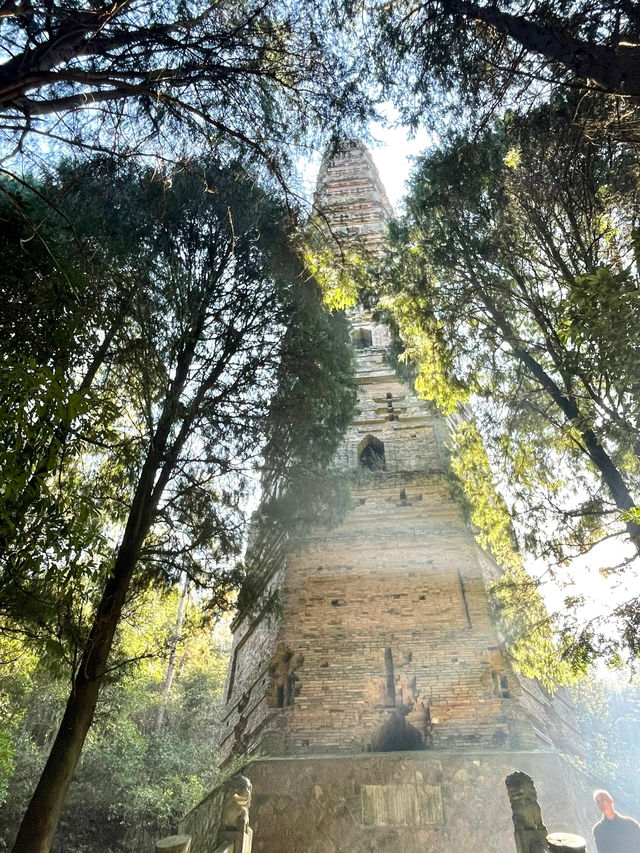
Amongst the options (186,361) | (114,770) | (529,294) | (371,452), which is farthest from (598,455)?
(114,770)

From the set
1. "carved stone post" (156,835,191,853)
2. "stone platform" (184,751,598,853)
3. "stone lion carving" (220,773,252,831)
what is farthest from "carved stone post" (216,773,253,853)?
"stone platform" (184,751,598,853)

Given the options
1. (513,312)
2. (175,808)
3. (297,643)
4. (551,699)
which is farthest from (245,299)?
(175,808)

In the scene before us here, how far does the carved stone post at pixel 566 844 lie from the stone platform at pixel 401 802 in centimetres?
293

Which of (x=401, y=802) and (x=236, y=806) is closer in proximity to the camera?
(x=236, y=806)

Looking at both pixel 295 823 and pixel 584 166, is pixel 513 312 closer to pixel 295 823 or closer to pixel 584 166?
pixel 584 166

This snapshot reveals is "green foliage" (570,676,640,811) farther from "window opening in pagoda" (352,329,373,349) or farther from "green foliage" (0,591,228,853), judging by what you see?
"window opening in pagoda" (352,329,373,349)

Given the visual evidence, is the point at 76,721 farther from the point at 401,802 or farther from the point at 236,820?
the point at 401,802

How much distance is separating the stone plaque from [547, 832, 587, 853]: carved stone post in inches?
124

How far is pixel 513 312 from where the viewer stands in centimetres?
686

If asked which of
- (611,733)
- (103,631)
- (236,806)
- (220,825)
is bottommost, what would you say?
(611,733)

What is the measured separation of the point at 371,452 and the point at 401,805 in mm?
6835

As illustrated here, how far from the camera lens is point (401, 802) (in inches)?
270

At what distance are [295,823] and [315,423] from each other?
507 centimetres

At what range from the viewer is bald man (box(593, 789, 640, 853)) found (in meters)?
4.91
